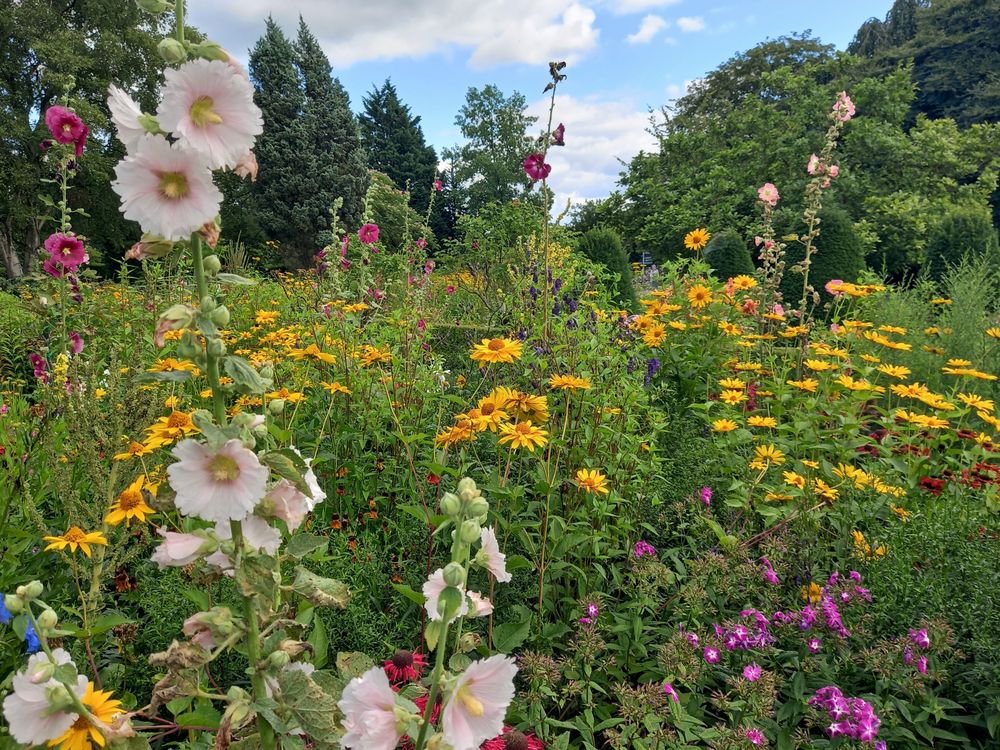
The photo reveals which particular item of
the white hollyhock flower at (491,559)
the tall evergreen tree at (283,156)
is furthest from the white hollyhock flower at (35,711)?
the tall evergreen tree at (283,156)

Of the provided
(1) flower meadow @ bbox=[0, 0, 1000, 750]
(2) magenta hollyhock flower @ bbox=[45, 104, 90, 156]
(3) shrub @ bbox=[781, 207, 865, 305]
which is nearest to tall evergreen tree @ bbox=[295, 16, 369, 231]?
(3) shrub @ bbox=[781, 207, 865, 305]

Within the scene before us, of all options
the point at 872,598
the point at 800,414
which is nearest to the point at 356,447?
the point at 872,598

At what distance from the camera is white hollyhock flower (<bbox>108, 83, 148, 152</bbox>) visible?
Result: 2.42ft

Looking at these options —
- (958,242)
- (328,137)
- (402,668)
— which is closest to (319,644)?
(402,668)

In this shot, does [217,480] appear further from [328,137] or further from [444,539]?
[328,137]

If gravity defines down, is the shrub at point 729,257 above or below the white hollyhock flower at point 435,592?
above

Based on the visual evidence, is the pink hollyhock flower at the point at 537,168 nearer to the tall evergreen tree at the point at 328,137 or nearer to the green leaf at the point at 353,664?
the green leaf at the point at 353,664

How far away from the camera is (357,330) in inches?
118

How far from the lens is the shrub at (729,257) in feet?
29.2

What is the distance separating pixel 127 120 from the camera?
0.75 m

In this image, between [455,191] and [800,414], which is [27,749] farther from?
[455,191]

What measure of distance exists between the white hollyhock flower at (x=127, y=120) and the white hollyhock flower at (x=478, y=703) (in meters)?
0.76

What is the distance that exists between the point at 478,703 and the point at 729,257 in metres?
Result: 9.21

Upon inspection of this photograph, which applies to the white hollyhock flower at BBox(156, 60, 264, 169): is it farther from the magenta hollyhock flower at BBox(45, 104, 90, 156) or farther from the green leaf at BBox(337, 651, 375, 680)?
the magenta hollyhock flower at BBox(45, 104, 90, 156)
